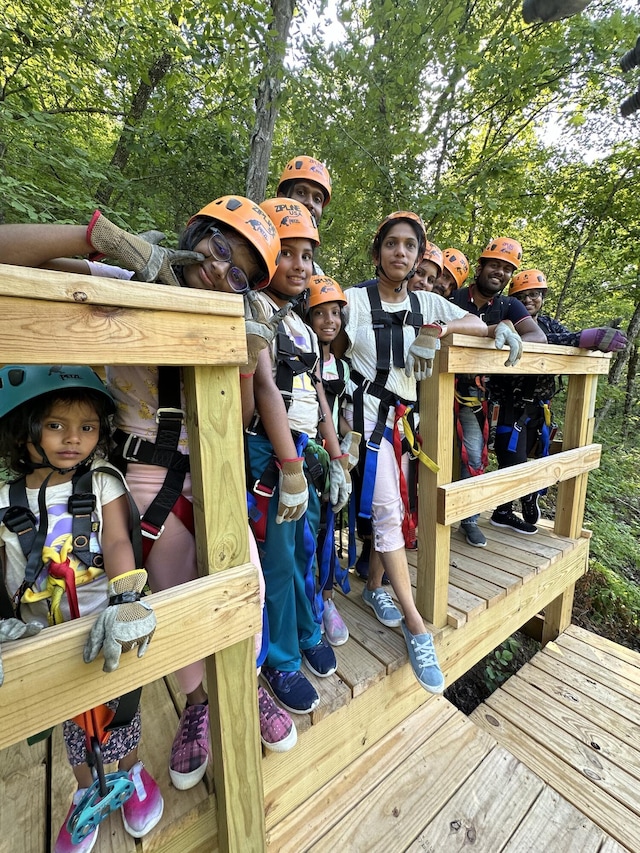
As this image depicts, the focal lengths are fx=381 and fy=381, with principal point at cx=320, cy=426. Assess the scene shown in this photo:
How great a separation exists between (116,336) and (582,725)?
156 inches

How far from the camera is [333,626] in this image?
2.33 metres

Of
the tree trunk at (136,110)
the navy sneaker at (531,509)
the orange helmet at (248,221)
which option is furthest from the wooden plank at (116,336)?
Answer: the tree trunk at (136,110)

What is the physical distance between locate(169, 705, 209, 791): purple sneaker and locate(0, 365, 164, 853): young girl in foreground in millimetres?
162

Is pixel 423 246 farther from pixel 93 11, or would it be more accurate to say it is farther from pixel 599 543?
pixel 93 11

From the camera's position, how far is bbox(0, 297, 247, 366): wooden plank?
92 centimetres

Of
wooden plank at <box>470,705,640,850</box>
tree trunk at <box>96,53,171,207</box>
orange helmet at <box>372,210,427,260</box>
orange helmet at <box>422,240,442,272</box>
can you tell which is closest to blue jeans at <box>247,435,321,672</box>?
orange helmet at <box>372,210,427,260</box>

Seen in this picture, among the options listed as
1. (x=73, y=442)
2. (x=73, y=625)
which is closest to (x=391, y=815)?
(x=73, y=625)

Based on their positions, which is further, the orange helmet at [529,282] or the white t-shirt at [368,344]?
the orange helmet at [529,282]

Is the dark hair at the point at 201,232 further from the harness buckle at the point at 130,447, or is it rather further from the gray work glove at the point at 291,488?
the gray work glove at the point at 291,488

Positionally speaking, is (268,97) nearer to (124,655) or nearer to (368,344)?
(368,344)

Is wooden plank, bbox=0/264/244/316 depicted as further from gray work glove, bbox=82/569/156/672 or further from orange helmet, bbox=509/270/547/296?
orange helmet, bbox=509/270/547/296

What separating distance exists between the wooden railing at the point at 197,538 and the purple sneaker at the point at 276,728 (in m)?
0.15

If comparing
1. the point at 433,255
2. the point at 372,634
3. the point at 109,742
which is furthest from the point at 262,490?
the point at 433,255

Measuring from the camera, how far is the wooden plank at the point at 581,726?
2.60 meters
